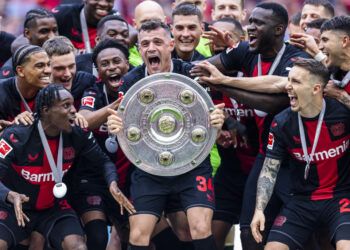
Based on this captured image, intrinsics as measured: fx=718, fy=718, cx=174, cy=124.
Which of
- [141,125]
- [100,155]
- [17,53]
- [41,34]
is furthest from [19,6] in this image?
[141,125]

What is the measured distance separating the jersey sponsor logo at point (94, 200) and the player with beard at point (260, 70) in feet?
4.03

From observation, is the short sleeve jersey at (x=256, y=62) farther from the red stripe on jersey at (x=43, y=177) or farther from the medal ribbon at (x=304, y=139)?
the red stripe on jersey at (x=43, y=177)

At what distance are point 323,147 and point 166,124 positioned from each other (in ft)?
4.04

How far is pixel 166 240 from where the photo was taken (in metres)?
6.43

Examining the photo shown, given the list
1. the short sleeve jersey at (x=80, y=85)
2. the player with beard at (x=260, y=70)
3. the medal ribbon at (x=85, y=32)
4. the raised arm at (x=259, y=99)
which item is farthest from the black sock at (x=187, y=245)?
the medal ribbon at (x=85, y=32)

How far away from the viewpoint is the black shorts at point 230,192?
632 centimetres

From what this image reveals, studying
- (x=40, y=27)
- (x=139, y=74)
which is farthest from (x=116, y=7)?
(x=139, y=74)

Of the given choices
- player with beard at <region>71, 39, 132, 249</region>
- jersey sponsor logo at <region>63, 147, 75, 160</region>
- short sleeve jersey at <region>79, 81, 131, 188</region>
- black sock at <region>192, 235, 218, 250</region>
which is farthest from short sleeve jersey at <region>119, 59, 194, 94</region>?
black sock at <region>192, 235, 218, 250</region>

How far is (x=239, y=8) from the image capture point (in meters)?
Result: 7.62

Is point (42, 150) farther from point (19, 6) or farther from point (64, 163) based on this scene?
point (19, 6)

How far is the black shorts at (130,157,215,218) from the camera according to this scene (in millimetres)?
5352

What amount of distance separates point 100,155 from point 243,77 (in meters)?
1.31

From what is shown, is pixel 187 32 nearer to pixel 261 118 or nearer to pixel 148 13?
pixel 148 13

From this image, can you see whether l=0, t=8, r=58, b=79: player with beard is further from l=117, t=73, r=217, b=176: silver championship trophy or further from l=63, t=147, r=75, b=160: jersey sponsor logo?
l=117, t=73, r=217, b=176: silver championship trophy
